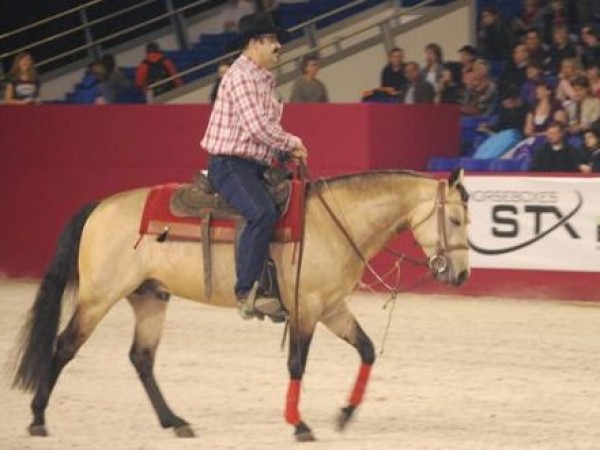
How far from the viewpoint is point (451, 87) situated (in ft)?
56.0

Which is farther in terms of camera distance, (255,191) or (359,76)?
(359,76)

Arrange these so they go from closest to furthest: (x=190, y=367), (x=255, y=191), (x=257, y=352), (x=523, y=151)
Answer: (x=255, y=191), (x=190, y=367), (x=257, y=352), (x=523, y=151)

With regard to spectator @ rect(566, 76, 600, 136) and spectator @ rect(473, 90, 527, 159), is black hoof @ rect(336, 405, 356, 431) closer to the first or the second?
spectator @ rect(566, 76, 600, 136)

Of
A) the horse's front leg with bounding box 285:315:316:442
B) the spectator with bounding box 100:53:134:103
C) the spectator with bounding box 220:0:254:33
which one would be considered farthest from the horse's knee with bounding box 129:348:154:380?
the spectator with bounding box 220:0:254:33

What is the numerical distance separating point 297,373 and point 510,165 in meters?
7.17

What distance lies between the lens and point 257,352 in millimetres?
12031

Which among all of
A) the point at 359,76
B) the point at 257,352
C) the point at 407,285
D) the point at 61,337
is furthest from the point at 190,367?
the point at 359,76

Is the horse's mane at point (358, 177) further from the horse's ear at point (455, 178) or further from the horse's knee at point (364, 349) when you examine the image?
the horse's knee at point (364, 349)

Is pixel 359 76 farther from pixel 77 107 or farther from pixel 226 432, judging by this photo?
pixel 226 432

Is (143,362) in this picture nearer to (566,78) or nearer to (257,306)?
(257,306)

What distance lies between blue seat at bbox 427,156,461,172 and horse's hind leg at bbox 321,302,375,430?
271 inches

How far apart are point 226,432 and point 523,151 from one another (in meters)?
7.45

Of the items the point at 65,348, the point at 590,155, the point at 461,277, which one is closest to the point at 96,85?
the point at 590,155

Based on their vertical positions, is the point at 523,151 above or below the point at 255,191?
below
